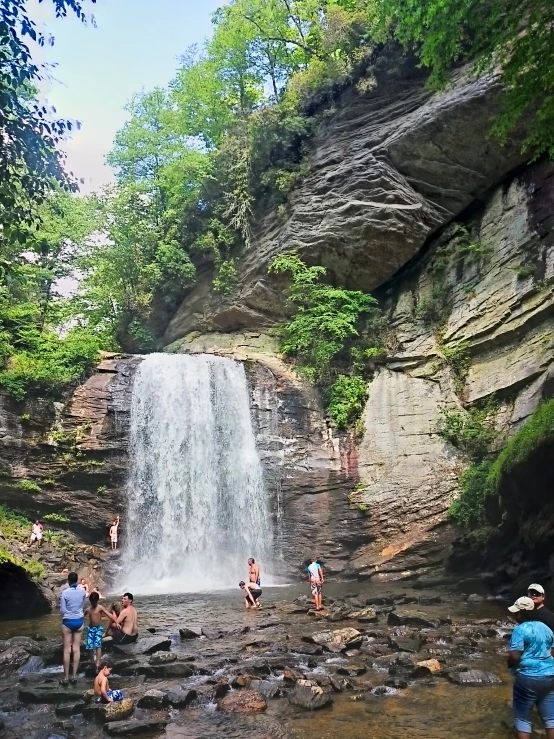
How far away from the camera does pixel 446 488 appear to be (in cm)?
1752

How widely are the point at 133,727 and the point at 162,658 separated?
249cm

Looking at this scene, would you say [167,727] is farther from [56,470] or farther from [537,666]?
[56,470]

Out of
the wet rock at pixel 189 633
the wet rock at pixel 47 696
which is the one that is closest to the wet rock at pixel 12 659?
the wet rock at pixel 47 696

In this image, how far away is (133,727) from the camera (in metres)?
5.61

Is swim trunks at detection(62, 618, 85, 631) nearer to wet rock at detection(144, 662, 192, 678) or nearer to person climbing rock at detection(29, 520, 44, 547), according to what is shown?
wet rock at detection(144, 662, 192, 678)

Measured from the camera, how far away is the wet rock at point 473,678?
6.74 meters

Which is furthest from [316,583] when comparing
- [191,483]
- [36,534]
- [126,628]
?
[36,534]

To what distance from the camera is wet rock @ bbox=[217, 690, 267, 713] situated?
6.18 metres

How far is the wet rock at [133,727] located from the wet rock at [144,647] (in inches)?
118

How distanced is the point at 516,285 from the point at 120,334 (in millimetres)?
18341

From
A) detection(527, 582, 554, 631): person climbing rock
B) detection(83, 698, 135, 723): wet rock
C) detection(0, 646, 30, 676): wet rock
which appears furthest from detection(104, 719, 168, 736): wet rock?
detection(527, 582, 554, 631): person climbing rock

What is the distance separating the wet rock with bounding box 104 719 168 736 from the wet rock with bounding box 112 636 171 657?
2995 mm

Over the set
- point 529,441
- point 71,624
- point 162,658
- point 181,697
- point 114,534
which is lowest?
point 181,697

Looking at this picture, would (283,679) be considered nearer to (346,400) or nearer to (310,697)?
(310,697)
